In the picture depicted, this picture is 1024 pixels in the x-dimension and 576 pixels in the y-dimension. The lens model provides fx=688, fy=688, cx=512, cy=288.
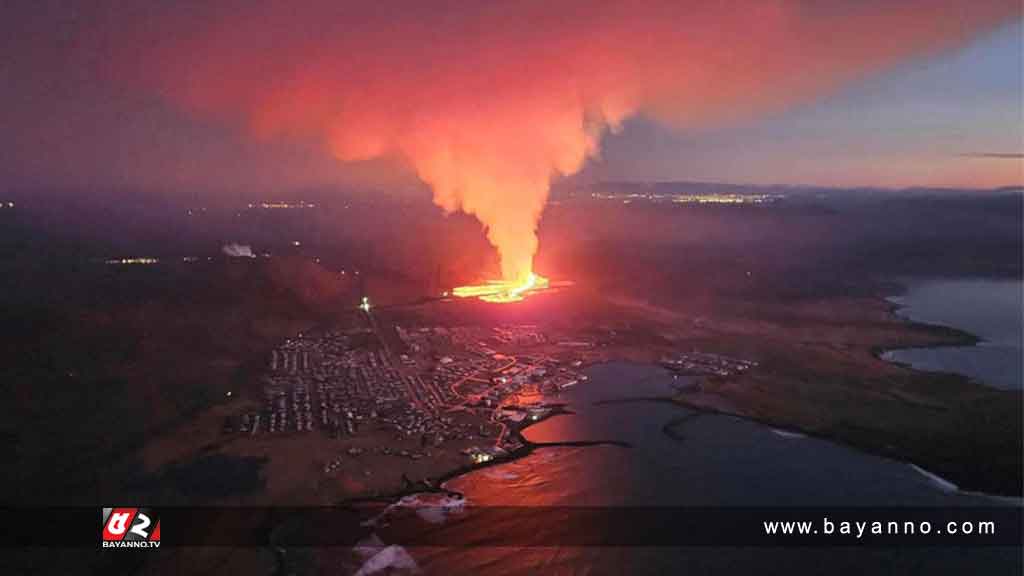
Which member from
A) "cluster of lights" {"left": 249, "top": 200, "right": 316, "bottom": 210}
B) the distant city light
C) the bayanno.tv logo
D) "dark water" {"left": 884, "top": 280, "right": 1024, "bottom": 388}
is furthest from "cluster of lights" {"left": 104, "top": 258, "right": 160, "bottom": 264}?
"cluster of lights" {"left": 249, "top": 200, "right": 316, "bottom": 210}

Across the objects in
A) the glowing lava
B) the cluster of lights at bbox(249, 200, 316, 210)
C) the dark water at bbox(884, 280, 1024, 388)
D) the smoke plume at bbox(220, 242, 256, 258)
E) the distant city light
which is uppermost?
the cluster of lights at bbox(249, 200, 316, 210)

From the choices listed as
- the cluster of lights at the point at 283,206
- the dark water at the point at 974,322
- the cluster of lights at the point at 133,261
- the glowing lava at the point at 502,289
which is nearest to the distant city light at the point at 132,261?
the cluster of lights at the point at 133,261

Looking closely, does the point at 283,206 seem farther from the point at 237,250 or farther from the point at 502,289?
the point at 502,289

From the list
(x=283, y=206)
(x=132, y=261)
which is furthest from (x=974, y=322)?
(x=283, y=206)

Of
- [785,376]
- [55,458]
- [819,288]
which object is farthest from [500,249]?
[55,458]

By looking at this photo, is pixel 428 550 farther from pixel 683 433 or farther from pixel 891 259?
Result: pixel 891 259

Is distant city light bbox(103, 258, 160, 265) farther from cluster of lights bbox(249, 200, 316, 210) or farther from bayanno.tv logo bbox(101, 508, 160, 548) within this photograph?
cluster of lights bbox(249, 200, 316, 210)
